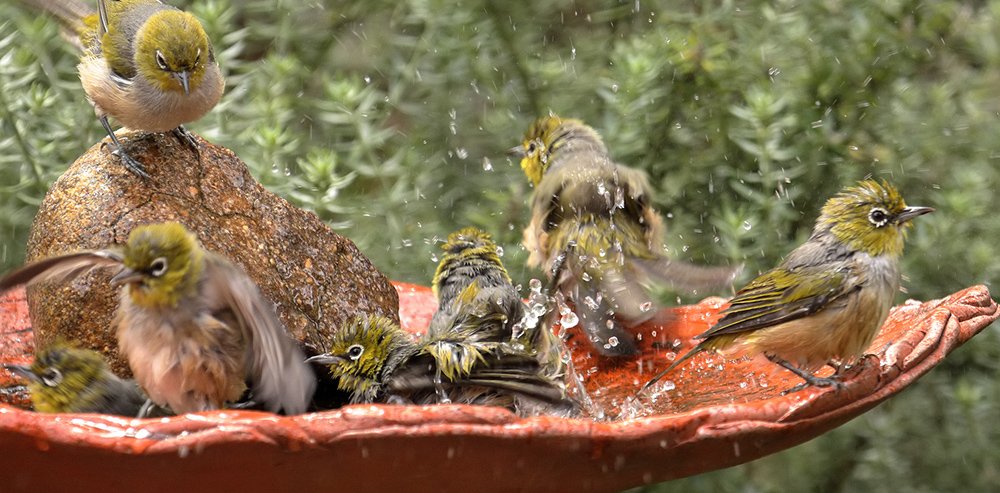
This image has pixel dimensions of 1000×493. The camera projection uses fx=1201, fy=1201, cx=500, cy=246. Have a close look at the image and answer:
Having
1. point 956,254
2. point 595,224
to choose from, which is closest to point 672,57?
point 595,224

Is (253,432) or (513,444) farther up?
(253,432)

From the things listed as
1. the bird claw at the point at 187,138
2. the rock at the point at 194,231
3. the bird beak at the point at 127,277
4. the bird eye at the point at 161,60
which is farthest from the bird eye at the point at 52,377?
the bird eye at the point at 161,60

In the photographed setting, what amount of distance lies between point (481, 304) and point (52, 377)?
1.38m

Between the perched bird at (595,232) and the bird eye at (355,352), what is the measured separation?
1435 mm

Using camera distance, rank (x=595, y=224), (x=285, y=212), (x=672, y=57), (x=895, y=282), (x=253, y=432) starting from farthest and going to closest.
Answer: (x=672, y=57)
(x=595, y=224)
(x=285, y=212)
(x=895, y=282)
(x=253, y=432)

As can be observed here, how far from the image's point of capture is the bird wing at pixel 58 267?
2979 millimetres

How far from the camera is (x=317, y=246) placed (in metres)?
4.43

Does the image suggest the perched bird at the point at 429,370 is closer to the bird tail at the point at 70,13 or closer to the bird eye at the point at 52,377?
the bird eye at the point at 52,377

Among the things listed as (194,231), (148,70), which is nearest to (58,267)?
(194,231)

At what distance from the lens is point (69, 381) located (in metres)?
3.43

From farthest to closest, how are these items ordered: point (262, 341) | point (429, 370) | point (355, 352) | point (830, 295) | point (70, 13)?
point (70, 13) → point (830, 295) → point (355, 352) → point (429, 370) → point (262, 341)

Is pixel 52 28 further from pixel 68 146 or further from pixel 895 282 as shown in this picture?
pixel 895 282

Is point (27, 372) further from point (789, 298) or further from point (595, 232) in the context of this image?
point (595, 232)

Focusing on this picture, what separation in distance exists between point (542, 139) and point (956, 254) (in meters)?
2.20
